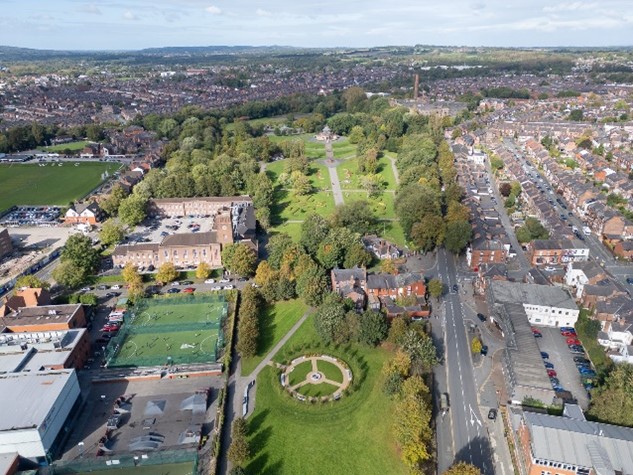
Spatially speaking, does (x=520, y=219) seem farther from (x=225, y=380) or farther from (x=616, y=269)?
(x=225, y=380)

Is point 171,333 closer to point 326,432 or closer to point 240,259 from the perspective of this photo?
point 240,259

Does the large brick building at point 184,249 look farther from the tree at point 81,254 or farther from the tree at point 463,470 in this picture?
the tree at point 463,470

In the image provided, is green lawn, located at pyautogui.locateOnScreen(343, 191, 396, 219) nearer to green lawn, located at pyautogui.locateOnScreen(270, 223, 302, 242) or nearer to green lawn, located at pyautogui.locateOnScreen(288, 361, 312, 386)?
green lawn, located at pyautogui.locateOnScreen(270, 223, 302, 242)

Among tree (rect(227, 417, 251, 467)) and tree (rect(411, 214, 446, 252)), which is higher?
tree (rect(411, 214, 446, 252))

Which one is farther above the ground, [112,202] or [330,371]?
[112,202]

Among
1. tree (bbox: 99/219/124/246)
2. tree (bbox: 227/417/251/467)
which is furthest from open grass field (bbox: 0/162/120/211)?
tree (bbox: 227/417/251/467)

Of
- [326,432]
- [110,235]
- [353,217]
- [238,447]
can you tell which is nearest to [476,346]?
[326,432]
